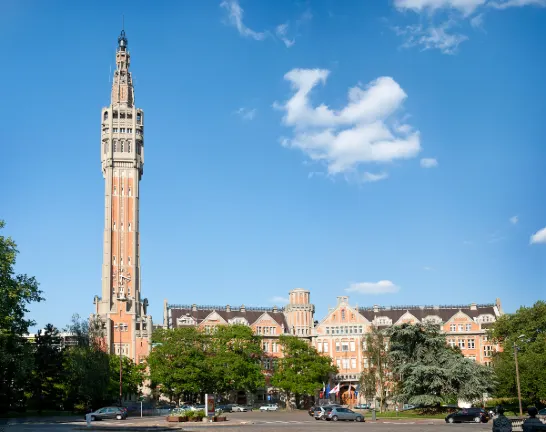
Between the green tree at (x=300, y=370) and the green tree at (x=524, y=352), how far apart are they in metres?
23.7

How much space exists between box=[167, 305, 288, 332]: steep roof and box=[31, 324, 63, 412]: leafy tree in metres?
29.8

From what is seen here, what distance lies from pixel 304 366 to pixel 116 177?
52.8 m

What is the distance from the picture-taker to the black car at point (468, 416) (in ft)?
192

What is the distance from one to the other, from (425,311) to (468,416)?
58.8m

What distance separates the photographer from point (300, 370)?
323ft

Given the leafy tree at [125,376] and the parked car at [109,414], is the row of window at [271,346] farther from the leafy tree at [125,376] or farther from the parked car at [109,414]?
the parked car at [109,414]

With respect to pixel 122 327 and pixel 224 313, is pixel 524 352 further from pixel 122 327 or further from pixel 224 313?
pixel 122 327

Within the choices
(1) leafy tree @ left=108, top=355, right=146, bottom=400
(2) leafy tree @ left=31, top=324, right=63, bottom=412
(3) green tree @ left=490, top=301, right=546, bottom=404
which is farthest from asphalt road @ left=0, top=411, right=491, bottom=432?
(1) leafy tree @ left=108, top=355, right=146, bottom=400

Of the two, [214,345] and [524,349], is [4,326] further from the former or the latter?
[524,349]

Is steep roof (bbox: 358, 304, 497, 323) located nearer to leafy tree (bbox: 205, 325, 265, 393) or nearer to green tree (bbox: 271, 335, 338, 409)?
green tree (bbox: 271, 335, 338, 409)

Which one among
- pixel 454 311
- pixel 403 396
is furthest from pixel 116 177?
pixel 403 396

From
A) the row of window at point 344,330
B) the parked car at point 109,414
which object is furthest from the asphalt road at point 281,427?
the row of window at point 344,330

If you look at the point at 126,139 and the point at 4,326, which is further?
the point at 126,139

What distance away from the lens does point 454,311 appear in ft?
384
